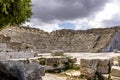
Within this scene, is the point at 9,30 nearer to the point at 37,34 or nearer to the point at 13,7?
the point at 37,34

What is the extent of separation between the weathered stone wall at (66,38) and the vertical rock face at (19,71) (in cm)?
2861

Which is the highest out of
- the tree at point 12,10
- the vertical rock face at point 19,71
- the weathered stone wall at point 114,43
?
the tree at point 12,10

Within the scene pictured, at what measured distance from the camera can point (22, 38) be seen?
35688mm

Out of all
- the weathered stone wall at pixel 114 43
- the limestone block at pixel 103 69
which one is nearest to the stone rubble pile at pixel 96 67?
the limestone block at pixel 103 69

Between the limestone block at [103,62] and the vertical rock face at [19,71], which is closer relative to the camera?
the vertical rock face at [19,71]

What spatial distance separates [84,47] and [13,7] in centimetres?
2644

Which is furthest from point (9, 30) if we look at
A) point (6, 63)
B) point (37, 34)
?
point (6, 63)

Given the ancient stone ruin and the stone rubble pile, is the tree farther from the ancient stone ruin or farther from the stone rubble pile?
the stone rubble pile

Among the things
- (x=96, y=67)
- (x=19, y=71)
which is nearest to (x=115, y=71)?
(x=96, y=67)

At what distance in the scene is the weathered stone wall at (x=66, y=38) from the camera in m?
36.2

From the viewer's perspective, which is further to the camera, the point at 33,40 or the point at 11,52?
the point at 33,40

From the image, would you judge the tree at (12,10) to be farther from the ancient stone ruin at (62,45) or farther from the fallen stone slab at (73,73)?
the fallen stone slab at (73,73)

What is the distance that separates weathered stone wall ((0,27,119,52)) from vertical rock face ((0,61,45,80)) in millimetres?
28610

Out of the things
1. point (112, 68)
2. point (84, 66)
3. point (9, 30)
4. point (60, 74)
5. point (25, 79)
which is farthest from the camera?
point (9, 30)
